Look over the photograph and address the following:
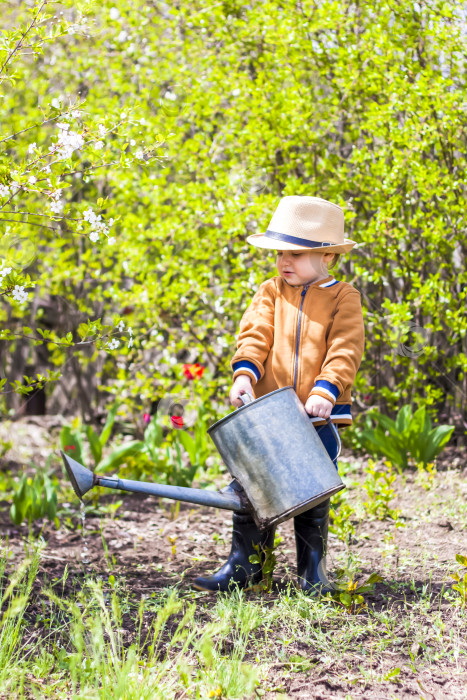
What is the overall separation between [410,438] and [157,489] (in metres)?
2.06

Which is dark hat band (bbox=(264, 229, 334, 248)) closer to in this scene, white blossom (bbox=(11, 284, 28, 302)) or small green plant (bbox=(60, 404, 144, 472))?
white blossom (bbox=(11, 284, 28, 302))

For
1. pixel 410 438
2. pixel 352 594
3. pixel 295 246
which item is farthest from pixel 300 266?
pixel 410 438

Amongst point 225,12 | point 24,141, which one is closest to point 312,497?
point 225,12

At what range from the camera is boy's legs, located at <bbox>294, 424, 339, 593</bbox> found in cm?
220

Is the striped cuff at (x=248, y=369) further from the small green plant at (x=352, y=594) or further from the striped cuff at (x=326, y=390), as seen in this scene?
the small green plant at (x=352, y=594)

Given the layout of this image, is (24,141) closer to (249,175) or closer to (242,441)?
(249,175)

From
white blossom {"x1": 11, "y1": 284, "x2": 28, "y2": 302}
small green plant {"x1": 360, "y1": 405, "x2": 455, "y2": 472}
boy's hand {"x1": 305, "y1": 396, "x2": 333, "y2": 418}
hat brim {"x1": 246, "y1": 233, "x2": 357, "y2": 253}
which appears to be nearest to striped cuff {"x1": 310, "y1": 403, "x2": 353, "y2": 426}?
boy's hand {"x1": 305, "y1": 396, "x2": 333, "y2": 418}

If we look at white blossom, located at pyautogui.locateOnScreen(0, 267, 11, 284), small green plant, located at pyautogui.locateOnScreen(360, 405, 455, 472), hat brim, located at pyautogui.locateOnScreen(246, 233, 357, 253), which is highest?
white blossom, located at pyautogui.locateOnScreen(0, 267, 11, 284)

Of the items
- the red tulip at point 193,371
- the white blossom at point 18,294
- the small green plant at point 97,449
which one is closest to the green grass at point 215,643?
the white blossom at point 18,294

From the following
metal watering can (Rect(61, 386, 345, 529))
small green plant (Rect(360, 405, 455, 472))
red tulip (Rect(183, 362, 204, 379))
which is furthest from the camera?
red tulip (Rect(183, 362, 204, 379))

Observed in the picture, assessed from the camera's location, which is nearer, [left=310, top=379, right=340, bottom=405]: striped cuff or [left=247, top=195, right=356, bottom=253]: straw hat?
[left=310, top=379, right=340, bottom=405]: striped cuff

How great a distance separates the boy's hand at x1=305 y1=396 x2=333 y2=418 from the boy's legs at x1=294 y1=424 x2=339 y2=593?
109 mm

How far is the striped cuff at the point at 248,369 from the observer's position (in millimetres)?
2227

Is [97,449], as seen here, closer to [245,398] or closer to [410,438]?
[410,438]
